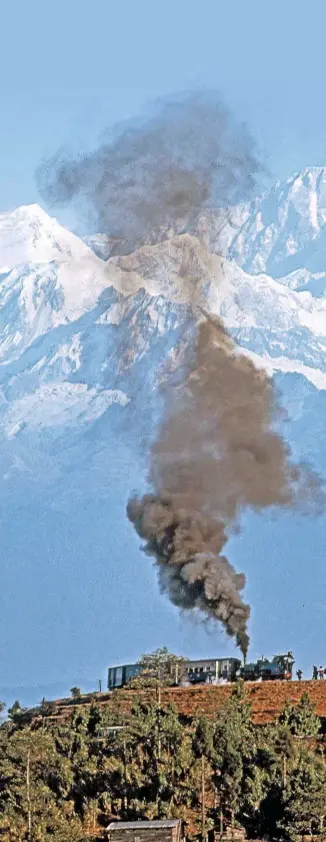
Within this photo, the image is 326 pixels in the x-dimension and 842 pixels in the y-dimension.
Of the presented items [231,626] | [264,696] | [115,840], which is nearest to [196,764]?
[115,840]

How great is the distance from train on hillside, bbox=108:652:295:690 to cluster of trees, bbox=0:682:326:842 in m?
13.6

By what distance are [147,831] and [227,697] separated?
16797 mm

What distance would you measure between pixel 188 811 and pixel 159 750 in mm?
2866

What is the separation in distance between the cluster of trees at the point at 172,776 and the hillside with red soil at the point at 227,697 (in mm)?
3552

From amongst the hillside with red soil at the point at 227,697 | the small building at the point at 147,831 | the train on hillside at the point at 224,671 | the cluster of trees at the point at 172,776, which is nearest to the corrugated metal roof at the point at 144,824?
the small building at the point at 147,831

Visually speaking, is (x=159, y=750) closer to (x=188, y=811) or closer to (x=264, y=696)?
(x=188, y=811)

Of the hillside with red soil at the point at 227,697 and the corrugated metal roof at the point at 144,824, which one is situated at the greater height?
the hillside with red soil at the point at 227,697

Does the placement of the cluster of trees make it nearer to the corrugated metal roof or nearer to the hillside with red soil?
the corrugated metal roof

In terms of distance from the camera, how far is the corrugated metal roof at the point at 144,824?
6800cm

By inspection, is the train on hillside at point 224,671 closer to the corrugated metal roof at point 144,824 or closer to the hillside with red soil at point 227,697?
the hillside with red soil at point 227,697

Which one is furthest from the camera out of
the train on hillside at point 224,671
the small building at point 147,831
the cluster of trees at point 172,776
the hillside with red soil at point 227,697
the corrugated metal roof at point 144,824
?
the train on hillside at point 224,671

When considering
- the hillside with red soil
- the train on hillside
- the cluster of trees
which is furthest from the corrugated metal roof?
the train on hillside

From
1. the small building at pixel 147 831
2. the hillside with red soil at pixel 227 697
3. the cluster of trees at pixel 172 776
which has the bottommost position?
the small building at pixel 147 831

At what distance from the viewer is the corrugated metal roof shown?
6800 centimetres
